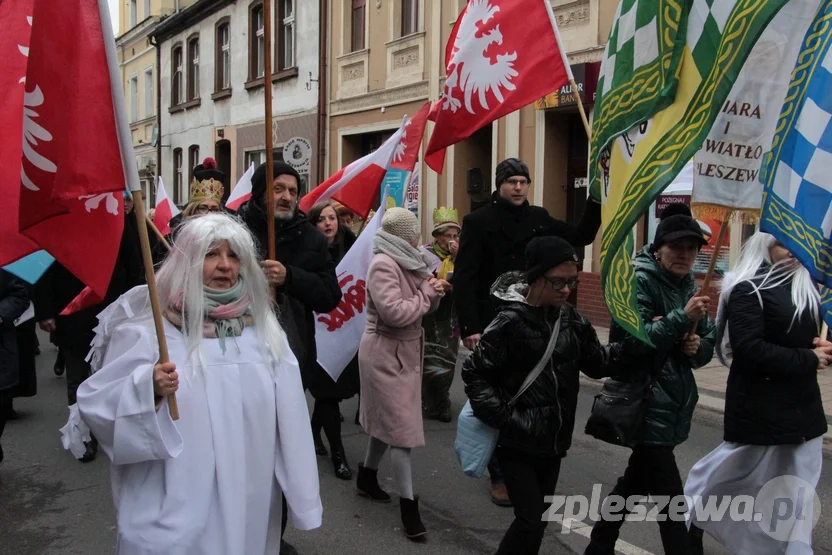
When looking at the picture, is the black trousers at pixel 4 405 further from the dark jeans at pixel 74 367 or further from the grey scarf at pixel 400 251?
the grey scarf at pixel 400 251

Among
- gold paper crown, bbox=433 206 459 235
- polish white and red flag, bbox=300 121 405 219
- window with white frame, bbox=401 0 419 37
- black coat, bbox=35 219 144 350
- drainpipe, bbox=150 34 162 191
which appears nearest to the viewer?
black coat, bbox=35 219 144 350

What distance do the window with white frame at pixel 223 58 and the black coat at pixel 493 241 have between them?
70.7ft

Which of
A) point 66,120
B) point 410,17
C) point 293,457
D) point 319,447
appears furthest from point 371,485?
point 410,17

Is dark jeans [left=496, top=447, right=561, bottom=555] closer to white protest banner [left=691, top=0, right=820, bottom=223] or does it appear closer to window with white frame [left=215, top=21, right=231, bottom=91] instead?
white protest banner [left=691, top=0, right=820, bottom=223]

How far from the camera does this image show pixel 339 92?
19.1 metres

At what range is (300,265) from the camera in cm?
405

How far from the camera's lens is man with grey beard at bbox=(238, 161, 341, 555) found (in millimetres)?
3820

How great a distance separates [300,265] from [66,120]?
67.1 inches

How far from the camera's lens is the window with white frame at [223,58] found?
24.9m

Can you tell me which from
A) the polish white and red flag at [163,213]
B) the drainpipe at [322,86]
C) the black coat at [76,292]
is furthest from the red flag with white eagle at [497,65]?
the drainpipe at [322,86]

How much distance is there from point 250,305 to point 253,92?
21.3 metres

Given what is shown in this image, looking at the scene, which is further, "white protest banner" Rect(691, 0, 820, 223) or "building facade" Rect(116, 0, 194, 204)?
"building facade" Rect(116, 0, 194, 204)

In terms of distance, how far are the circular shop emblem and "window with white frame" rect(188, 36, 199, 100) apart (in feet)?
53.5

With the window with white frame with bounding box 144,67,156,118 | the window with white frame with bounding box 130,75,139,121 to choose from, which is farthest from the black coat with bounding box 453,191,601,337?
the window with white frame with bounding box 130,75,139,121
